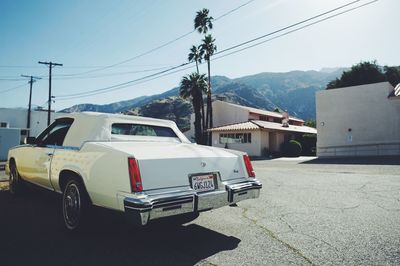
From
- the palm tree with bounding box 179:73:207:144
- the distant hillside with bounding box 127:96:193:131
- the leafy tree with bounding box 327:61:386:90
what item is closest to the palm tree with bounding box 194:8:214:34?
the palm tree with bounding box 179:73:207:144

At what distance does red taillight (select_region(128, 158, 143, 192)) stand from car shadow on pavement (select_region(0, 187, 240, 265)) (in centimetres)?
40

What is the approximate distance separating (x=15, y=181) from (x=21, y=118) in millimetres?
47242

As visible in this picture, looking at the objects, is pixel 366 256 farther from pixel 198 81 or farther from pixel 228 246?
pixel 198 81

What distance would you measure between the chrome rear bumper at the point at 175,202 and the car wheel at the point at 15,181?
4.43 m

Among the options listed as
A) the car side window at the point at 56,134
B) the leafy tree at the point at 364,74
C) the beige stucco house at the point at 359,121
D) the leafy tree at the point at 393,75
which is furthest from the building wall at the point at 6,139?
the leafy tree at the point at 393,75

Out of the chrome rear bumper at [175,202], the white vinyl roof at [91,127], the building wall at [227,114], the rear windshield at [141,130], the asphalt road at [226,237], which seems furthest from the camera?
the building wall at [227,114]

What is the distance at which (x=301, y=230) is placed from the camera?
13.4 ft

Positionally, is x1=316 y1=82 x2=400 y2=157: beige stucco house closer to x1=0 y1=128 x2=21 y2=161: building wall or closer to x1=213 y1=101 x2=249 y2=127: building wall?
x1=213 y1=101 x2=249 y2=127: building wall

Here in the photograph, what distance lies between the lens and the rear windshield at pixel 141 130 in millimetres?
4520

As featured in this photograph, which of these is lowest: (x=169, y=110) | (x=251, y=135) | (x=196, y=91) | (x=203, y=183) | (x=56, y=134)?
(x=203, y=183)

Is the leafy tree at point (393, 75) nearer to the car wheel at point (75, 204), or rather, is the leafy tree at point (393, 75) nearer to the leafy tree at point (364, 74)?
the leafy tree at point (364, 74)

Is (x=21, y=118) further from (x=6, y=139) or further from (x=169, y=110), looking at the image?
(x=169, y=110)

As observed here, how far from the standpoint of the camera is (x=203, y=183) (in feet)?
12.0

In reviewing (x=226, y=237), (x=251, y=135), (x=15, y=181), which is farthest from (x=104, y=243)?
(x=251, y=135)
